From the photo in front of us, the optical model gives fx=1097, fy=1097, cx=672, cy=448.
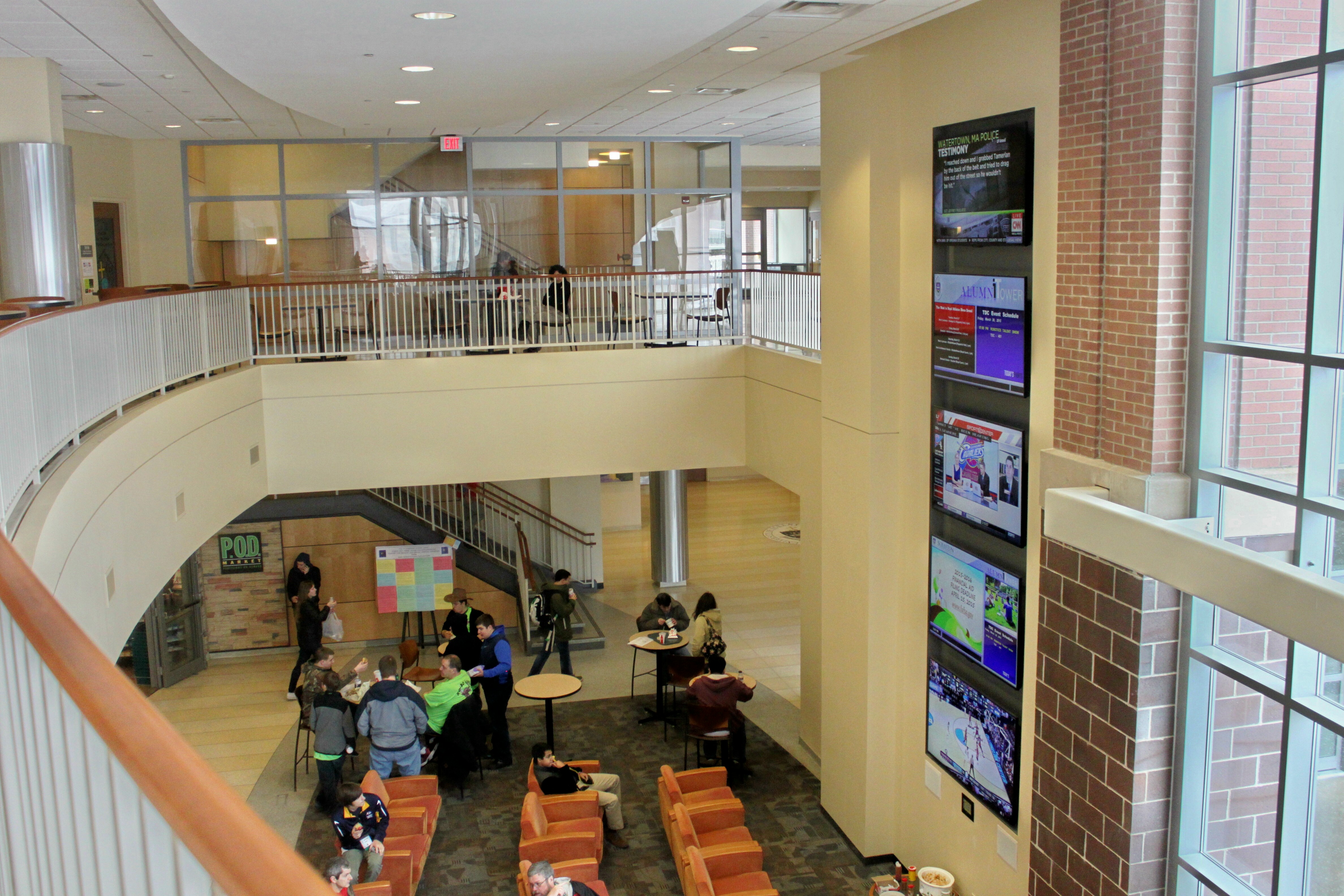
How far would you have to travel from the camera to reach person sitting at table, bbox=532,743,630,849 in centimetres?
1014

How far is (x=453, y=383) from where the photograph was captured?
13344 mm

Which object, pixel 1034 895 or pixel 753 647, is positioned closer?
pixel 1034 895

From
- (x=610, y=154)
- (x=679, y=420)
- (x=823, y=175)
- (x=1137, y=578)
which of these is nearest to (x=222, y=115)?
(x=610, y=154)

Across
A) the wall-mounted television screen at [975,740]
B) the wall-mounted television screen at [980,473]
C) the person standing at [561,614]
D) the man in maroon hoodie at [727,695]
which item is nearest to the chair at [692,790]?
the man in maroon hoodie at [727,695]

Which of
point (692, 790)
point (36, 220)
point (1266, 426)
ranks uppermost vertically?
point (36, 220)

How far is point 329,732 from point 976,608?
658 centimetres

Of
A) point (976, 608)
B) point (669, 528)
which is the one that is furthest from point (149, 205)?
point (976, 608)

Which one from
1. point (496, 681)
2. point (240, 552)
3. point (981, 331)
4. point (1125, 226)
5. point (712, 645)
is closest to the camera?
point (1125, 226)

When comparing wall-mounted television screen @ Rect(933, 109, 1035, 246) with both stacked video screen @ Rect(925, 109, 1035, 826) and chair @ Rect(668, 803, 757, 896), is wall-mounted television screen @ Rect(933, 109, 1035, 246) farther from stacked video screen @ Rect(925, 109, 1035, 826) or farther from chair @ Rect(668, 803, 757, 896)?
chair @ Rect(668, 803, 757, 896)

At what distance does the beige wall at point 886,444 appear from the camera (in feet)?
29.0

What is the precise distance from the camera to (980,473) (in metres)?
8.38

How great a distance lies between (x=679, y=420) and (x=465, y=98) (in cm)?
489

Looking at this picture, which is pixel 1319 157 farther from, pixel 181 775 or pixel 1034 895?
pixel 181 775

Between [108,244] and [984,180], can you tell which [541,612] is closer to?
[108,244]
